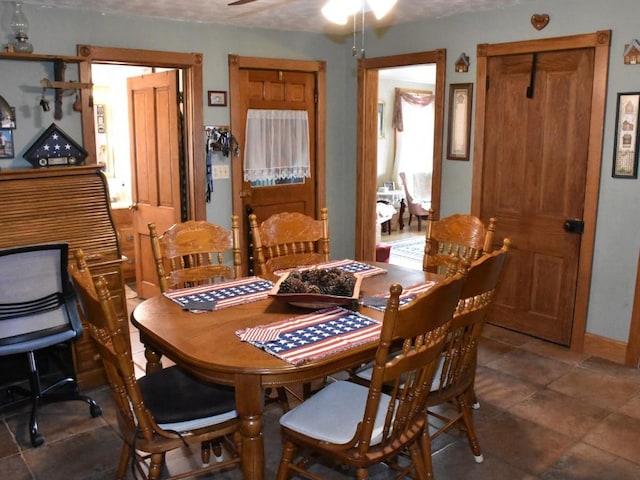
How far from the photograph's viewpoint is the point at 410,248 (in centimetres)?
767

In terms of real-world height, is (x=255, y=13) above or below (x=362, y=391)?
above

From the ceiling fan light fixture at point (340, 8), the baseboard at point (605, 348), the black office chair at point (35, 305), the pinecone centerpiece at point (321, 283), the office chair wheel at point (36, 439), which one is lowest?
the office chair wheel at point (36, 439)

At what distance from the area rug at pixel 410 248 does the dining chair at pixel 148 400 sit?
16.3 ft

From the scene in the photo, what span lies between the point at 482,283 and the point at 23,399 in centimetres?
244

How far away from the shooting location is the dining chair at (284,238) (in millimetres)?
3211

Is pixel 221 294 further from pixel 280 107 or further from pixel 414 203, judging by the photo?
pixel 414 203

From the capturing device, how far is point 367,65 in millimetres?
5152

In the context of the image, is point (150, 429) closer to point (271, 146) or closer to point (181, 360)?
point (181, 360)

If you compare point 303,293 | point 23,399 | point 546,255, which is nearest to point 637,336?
point 546,255

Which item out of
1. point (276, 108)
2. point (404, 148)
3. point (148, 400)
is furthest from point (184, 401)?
point (404, 148)

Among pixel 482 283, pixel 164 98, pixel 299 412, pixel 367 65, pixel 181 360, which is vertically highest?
pixel 367 65

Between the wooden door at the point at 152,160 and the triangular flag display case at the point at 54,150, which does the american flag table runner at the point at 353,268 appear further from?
the wooden door at the point at 152,160

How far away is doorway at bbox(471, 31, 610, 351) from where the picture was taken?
3.80 meters

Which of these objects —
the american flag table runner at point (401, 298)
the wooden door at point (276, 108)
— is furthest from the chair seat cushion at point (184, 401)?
the wooden door at point (276, 108)
